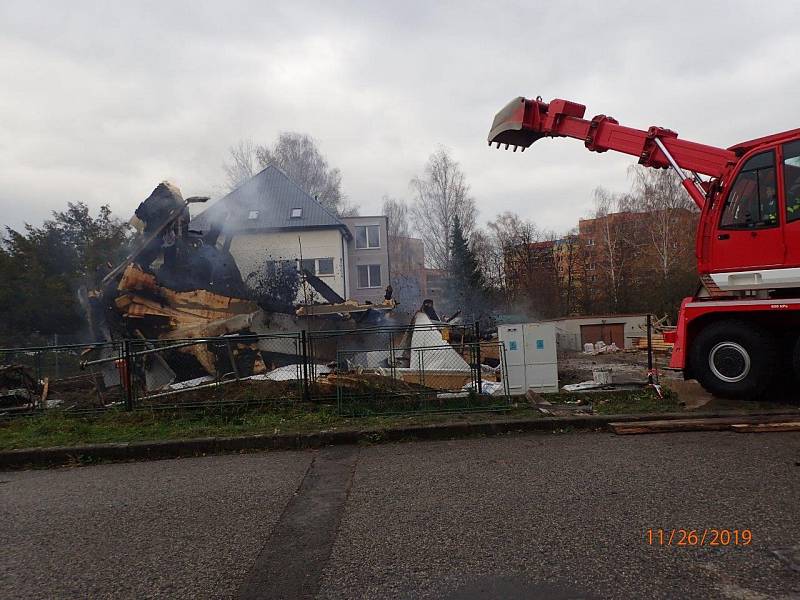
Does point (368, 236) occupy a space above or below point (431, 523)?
above

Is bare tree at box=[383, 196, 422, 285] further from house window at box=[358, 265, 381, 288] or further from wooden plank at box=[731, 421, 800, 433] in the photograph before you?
wooden plank at box=[731, 421, 800, 433]

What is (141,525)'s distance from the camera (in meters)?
4.27

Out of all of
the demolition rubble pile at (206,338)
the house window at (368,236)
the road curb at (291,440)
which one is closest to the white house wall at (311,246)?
the house window at (368,236)

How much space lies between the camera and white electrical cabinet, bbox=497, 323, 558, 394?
9.78 m

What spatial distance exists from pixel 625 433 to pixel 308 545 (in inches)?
167

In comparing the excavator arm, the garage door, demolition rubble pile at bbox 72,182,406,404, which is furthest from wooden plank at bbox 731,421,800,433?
the garage door

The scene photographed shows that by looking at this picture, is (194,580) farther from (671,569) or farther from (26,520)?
(671,569)

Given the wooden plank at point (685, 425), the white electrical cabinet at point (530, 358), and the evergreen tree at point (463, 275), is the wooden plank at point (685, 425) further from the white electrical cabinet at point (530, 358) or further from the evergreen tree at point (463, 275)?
the evergreen tree at point (463, 275)

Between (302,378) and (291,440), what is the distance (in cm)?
239

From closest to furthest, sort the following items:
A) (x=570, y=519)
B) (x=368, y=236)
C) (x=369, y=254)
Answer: (x=570, y=519) → (x=369, y=254) → (x=368, y=236)

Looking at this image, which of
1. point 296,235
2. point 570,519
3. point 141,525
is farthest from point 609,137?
point 296,235

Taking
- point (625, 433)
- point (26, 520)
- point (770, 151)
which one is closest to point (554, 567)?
point (625, 433)

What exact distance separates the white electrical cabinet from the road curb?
2.81m

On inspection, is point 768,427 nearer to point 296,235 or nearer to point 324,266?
Result: point 296,235
